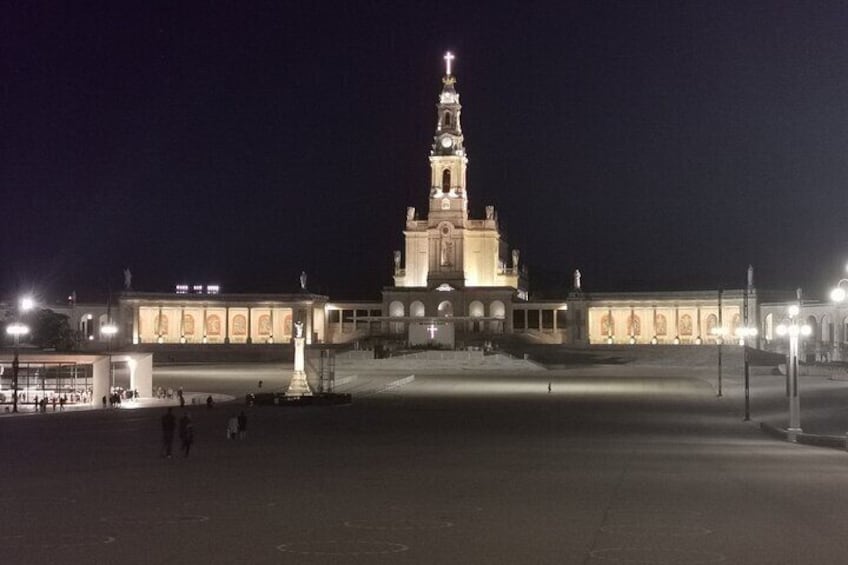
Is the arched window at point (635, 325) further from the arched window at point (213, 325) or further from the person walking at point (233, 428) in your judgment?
the person walking at point (233, 428)

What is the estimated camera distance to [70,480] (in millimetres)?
24172

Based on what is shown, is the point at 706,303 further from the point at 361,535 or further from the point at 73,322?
the point at 361,535

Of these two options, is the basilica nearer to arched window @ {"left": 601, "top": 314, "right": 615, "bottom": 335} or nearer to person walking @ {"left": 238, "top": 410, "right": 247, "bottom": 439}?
arched window @ {"left": 601, "top": 314, "right": 615, "bottom": 335}

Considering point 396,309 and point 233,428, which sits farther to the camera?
point 396,309

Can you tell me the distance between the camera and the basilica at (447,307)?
124188 millimetres

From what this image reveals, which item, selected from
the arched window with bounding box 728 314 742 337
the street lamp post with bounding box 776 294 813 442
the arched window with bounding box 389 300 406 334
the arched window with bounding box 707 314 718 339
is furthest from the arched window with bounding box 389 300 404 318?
the street lamp post with bounding box 776 294 813 442

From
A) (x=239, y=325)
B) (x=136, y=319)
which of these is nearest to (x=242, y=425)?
(x=136, y=319)

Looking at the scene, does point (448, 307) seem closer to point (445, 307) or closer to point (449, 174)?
point (445, 307)

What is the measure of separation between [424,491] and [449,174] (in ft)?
359

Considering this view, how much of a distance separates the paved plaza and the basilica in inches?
3017

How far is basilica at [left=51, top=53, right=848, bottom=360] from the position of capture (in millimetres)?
124188

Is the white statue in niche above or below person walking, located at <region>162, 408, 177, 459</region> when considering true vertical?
above

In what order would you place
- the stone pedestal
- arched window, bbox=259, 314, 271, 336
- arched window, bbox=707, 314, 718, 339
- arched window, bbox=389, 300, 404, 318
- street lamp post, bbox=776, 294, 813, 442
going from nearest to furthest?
street lamp post, bbox=776, 294, 813, 442
the stone pedestal
arched window, bbox=707, 314, 718, 339
arched window, bbox=389, 300, 404, 318
arched window, bbox=259, 314, 271, 336

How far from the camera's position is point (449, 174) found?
131m
